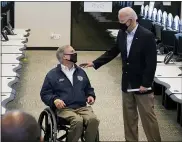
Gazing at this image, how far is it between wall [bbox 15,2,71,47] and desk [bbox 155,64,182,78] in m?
6.05

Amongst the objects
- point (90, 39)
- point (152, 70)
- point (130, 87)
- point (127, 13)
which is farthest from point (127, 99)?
point (90, 39)

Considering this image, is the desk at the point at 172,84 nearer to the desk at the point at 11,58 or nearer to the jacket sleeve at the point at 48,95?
the jacket sleeve at the point at 48,95

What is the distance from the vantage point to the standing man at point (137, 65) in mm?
3791

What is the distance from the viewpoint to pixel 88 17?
1159 centimetres

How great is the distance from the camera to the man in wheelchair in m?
3.68

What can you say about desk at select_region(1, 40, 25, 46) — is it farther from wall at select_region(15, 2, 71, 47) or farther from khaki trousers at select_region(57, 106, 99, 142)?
khaki trousers at select_region(57, 106, 99, 142)

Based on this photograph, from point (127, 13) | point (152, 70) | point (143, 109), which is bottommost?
point (143, 109)

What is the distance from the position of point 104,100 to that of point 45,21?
556 centimetres

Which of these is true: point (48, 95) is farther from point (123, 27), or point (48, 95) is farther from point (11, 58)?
point (11, 58)

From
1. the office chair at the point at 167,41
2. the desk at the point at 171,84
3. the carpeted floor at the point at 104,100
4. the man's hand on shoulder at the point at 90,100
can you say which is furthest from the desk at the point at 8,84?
the office chair at the point at 167,41

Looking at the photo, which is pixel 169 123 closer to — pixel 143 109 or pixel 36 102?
pixel 143 109

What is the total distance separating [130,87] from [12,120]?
2.78 meters

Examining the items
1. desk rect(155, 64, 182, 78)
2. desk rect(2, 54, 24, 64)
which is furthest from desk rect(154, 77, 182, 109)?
desk rect(2, 54, 24, 64)

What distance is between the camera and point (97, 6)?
452 inches
